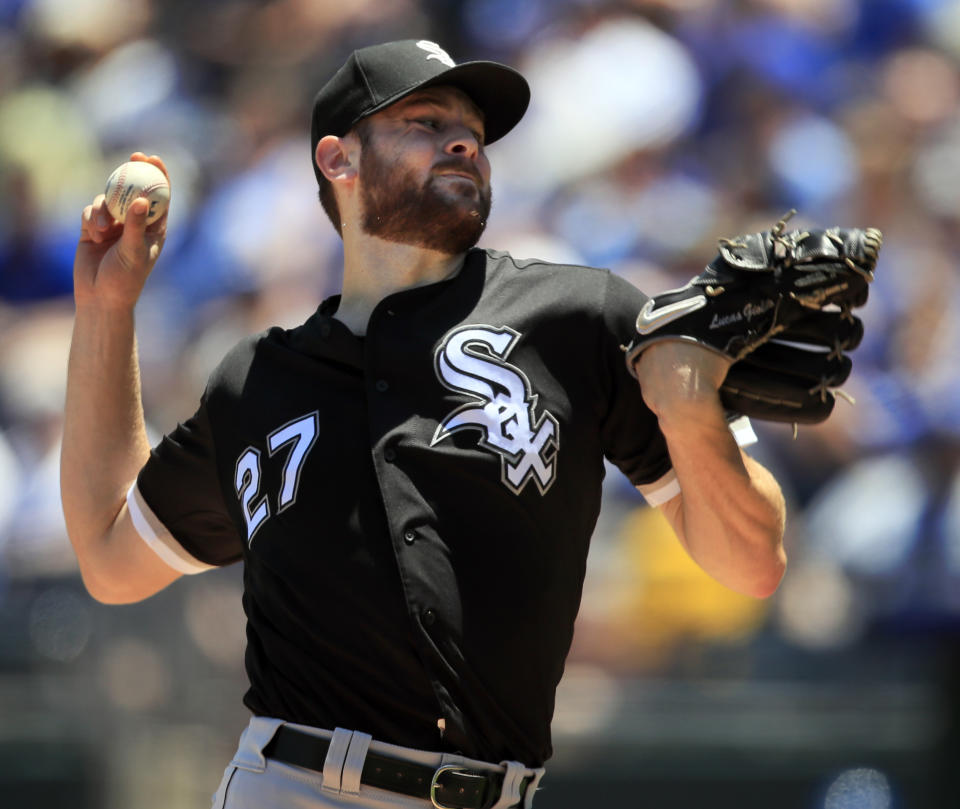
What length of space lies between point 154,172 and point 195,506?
2.00ft

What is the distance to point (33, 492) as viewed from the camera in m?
A: 5.59

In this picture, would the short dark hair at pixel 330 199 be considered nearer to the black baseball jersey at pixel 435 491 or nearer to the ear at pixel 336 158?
the ear at pixel 336 158

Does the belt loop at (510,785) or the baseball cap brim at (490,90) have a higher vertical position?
the baseball cap brim at (490,90)

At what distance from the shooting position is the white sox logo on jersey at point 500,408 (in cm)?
203

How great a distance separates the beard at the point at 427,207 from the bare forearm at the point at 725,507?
56 cm

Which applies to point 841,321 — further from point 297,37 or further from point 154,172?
point 297,37

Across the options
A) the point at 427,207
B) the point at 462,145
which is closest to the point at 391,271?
the point at 427,207

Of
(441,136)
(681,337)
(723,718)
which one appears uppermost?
(441,136)

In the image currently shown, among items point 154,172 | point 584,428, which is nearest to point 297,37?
point 154,172

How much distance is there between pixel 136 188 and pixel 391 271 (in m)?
0.49

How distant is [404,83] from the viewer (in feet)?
7.62

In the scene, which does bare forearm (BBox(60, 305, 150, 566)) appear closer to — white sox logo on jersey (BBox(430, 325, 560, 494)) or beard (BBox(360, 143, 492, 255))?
beard (BBox(360, 143, 492, 255))

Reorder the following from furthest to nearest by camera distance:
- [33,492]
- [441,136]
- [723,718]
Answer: [33,492]
[723,718]
[441,136]

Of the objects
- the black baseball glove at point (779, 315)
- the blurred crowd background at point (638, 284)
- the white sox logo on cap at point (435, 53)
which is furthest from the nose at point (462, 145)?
the blurred crowd background at point (638, 284)
